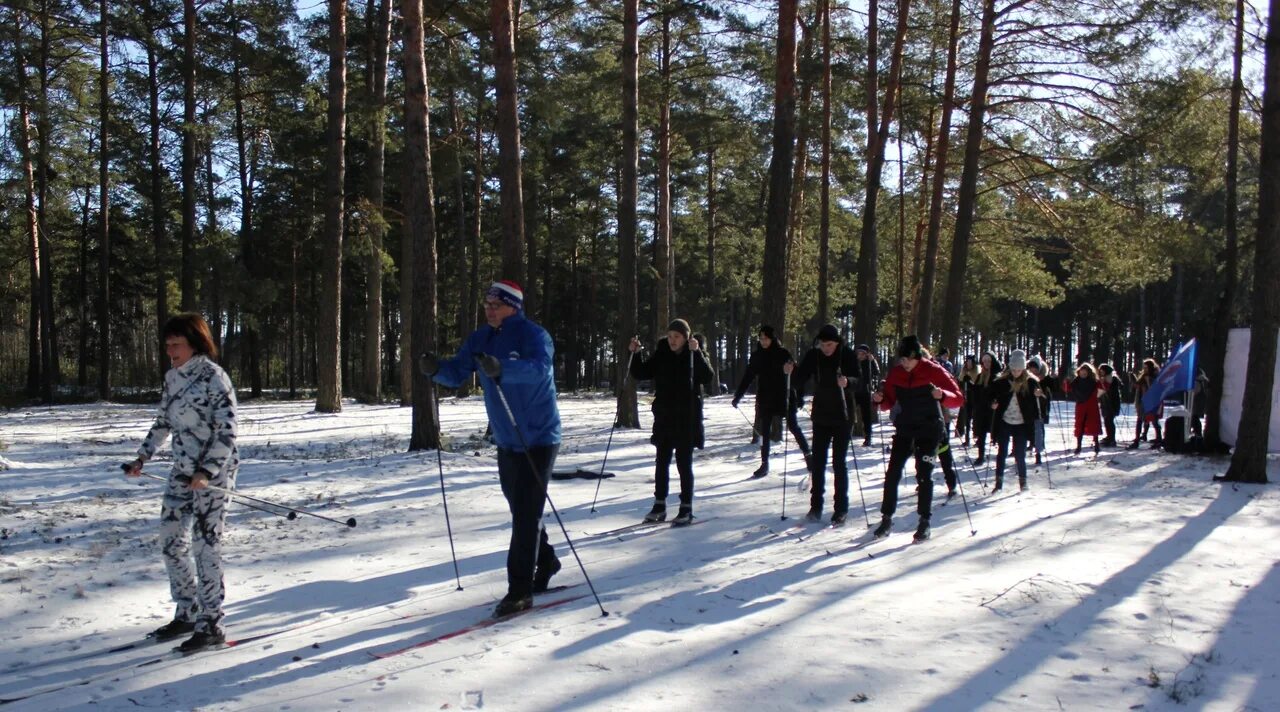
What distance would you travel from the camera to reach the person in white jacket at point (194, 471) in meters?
4.77

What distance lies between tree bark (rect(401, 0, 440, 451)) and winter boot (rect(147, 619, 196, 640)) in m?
7.53

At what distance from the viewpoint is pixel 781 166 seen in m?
15.3

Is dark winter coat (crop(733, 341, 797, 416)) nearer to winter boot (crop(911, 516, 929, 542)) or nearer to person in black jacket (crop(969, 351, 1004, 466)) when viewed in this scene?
winter boot (crop(911, 516, 929, 542))

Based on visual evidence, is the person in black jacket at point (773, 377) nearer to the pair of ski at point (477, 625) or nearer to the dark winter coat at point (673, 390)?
the dark winter coat at point (673, 390)

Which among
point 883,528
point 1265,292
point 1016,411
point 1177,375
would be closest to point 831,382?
point 883,528

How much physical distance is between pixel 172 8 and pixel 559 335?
39.1m

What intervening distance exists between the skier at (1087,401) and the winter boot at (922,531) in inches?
391

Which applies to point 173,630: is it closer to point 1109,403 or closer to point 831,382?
point 831,382

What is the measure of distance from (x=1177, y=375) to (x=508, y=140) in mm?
13240

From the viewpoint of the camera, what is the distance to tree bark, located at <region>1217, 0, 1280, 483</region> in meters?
12.2

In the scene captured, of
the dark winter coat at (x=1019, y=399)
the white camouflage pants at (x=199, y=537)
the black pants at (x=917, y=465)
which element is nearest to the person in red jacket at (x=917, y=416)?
the black pants at (x=917, y=465)

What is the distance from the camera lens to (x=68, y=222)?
35938 millimetres

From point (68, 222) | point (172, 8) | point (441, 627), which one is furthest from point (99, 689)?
point (68, 222)

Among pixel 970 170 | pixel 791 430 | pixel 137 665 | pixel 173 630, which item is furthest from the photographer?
pixel 970 170
